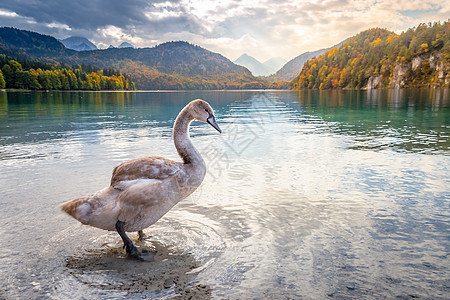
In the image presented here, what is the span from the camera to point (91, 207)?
4.96 metres

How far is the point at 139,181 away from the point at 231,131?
16.9 meters

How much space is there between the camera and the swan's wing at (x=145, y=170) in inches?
201

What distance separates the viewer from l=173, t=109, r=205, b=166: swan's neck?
5.52 metres

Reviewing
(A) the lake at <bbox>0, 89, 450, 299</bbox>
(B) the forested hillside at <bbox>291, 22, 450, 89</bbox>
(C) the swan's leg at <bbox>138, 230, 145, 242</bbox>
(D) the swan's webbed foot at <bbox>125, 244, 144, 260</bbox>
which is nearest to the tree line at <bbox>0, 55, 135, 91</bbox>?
(A) the lake at <bbox>0, 89, 450, 299</bbox>

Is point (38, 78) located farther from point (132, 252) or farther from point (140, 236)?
point (132, 252)

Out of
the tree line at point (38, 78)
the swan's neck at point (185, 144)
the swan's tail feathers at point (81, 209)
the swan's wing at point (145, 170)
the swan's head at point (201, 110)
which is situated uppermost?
the tree line at point (38, 78)

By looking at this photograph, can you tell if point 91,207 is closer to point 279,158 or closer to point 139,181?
point 139,181

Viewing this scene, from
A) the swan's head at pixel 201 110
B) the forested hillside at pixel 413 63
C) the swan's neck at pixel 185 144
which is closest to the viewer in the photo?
the swan's neck at pixel 185 144

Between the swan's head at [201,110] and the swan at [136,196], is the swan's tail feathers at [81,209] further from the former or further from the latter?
the swan's head at [201,110]

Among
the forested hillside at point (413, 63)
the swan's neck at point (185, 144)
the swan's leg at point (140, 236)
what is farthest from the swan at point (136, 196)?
the forested hillside at point (413, 63)

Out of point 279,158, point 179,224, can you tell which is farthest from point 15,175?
point 279,158

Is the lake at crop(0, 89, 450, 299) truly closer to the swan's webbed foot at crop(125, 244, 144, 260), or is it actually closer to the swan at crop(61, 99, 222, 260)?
the swan's webbed foot at crop(125, 244, 144, 260)

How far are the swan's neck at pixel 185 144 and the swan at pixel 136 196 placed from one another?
11 cm

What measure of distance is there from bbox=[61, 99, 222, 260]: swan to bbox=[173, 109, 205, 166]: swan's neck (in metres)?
0.11
